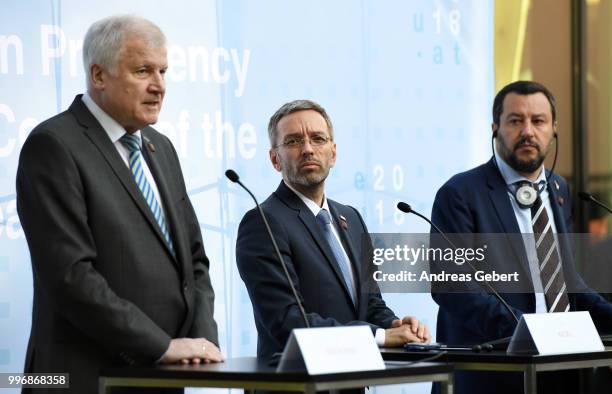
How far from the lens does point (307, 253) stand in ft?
13.2

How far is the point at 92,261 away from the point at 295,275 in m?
0.90

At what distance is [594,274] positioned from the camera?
5867 millimetres

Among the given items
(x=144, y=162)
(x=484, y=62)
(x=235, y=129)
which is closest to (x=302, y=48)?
(x=235, y=129)

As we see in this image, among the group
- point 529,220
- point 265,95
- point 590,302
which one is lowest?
point 590,302

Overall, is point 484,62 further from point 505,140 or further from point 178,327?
point 178,327

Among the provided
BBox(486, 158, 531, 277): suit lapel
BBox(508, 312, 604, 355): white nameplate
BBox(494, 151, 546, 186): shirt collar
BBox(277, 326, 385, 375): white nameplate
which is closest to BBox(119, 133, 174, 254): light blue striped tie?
BBox(277, 326, 385, 375): white nameplate

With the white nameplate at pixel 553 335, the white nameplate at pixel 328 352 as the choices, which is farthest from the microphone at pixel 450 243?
the white nameplate at pixel 328 352

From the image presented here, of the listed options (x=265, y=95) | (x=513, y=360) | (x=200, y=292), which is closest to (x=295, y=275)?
(x=200, y=292)

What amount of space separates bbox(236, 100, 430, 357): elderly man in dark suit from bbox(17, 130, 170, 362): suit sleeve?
2.33 feet

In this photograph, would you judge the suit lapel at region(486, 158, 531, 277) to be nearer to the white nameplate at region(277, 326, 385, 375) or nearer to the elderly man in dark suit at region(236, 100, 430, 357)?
the elderly man in dark suit at region(236, 100, 430, 357)

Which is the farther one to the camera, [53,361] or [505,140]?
[505,140]

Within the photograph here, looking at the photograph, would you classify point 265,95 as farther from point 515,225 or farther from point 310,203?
point 515,225

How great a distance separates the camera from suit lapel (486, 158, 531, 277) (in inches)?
176

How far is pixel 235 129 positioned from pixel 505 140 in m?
1.29
